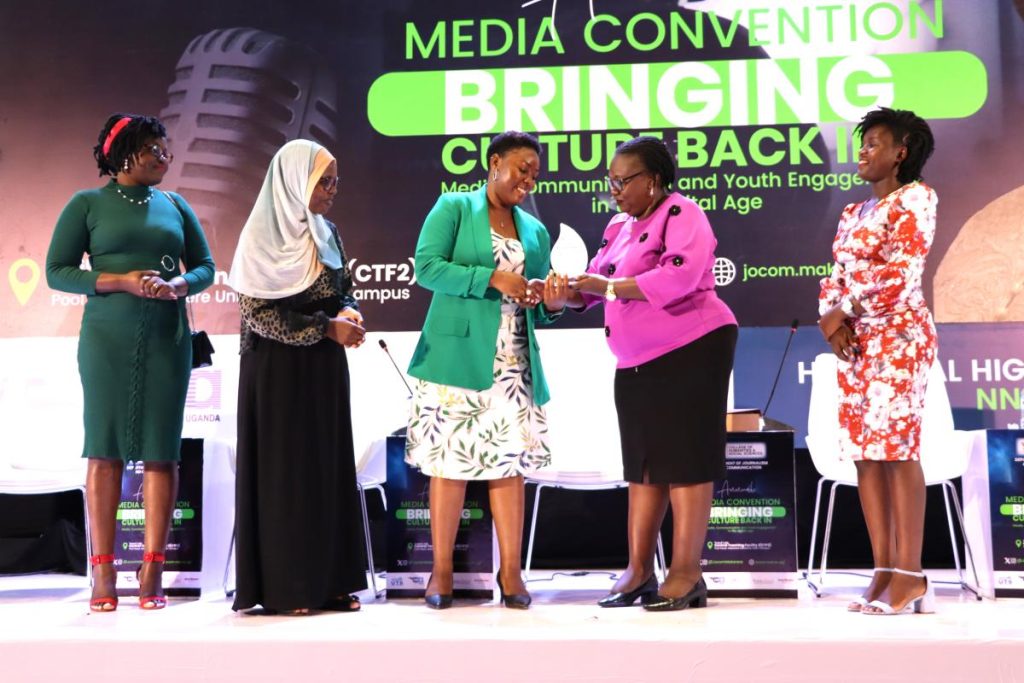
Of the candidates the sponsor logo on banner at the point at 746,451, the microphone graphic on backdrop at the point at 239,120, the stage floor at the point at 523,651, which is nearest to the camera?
the stage floor at the point at 523,651

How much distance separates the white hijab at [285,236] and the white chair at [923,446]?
2.04m

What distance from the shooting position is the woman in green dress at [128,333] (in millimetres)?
3449

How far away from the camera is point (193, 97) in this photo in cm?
532

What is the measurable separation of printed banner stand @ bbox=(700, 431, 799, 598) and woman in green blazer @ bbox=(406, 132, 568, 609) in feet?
2.63

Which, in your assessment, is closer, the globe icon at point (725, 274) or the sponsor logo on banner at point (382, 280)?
the globe icon at point (725, 274)

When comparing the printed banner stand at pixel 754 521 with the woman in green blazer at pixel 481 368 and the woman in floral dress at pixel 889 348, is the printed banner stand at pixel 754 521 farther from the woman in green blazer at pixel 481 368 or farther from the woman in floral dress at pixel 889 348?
the woman in green blazer at pixel 481 368

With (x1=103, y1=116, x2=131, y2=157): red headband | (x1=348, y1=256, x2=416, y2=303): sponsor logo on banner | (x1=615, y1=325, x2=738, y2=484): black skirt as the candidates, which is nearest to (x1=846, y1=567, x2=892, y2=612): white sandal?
(x1=615, y1=325, x2=738, y2=484): black skirt

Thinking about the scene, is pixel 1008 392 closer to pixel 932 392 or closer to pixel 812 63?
pixel 932 392

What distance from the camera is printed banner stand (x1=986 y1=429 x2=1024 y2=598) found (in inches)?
149

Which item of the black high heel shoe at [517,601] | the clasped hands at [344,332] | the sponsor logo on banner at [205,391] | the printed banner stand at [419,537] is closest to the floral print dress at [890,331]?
the black high heel shoe at [517,601]

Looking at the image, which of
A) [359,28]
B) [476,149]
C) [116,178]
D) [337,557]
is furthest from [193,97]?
[337,557]

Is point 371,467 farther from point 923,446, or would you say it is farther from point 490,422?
point 923,446

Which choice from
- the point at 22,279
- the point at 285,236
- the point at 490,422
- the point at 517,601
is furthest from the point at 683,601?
the point at 22,279

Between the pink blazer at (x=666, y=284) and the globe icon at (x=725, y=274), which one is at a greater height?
the globe icon at (x=725, y=274)
